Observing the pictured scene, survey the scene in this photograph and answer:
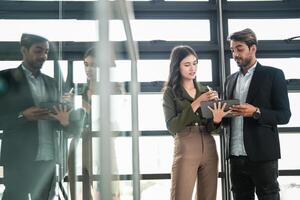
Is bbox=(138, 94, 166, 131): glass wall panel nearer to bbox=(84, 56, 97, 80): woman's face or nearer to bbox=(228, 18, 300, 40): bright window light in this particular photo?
bbox=(228, 18, 300, 40): bright window light

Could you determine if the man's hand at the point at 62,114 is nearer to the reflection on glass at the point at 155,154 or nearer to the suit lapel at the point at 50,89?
the suit lapel at the point at 50,89

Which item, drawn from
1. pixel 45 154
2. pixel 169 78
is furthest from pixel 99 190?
pixel 169 78

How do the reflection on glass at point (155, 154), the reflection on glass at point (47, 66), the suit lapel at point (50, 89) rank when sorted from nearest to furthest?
1. the reflection on glass at point (47, 66)
2. the suit lapel at point (50, 89)
3. the reflection on glass at point (155, 154)

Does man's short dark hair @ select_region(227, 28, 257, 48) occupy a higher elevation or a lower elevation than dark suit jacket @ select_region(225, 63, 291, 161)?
higher

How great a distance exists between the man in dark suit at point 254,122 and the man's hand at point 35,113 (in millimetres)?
1416

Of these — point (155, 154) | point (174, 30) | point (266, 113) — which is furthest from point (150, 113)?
point (266, 113)

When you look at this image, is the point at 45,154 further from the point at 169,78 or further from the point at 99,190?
the point at 169,78

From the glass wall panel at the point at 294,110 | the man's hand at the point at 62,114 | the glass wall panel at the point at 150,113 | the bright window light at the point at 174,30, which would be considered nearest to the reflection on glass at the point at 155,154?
the glass wall panel at the point at 150,113

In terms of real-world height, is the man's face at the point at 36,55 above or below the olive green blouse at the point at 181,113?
above

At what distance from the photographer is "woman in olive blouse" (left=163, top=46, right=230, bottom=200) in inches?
75.3

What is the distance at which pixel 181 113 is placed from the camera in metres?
1.91

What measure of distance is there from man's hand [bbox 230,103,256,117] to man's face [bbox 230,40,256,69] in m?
0.23

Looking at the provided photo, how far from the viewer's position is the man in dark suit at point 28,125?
0.44 m

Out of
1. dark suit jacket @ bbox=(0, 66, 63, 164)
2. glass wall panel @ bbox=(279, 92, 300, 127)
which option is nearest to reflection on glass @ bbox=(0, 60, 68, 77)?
dark suit jacket @ bbox=(0, 66, 63, 164)
